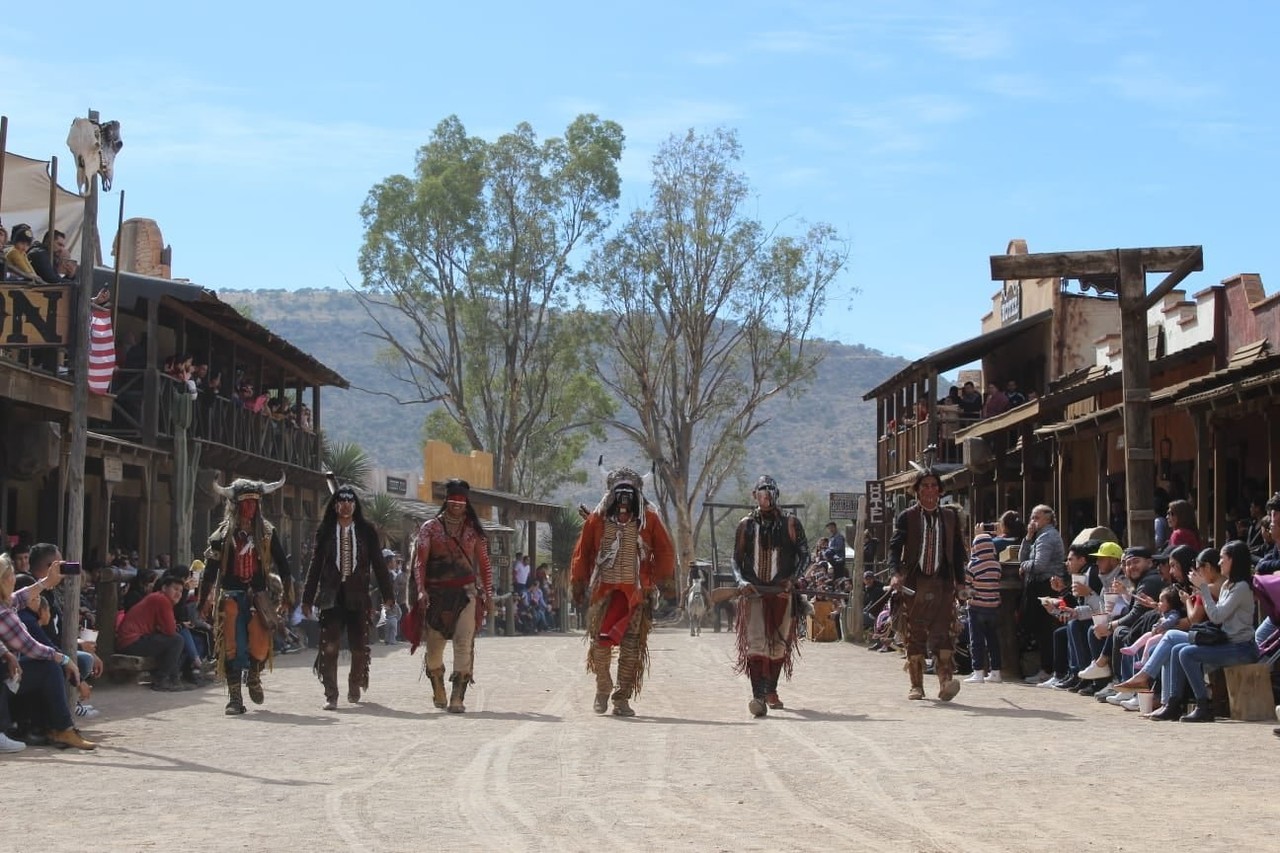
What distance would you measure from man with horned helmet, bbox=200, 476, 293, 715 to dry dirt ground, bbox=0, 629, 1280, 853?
1.35ft

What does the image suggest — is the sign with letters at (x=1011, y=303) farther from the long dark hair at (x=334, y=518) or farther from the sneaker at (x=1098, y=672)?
the long dark hair at (x=334, y=518)

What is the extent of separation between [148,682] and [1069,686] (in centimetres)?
838

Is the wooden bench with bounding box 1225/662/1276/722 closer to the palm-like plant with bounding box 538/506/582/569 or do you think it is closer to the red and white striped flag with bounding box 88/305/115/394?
the red and white striped flag with bounding box 88/305/115/394

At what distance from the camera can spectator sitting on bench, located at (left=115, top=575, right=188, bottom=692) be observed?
16.2 m

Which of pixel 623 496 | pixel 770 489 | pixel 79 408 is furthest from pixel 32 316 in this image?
pixel 770 489

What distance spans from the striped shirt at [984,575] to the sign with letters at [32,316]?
814cm

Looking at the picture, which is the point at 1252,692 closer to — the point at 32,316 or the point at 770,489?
the point at 770,489

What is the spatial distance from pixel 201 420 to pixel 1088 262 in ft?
48.0

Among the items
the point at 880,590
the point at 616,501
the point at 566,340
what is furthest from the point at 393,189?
the point at 616,501

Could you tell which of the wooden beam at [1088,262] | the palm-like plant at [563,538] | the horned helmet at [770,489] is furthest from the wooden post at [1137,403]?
the palm-like plant at [563,538]

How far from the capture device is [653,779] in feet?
29.5

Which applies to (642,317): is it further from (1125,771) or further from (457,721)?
(1125,771)

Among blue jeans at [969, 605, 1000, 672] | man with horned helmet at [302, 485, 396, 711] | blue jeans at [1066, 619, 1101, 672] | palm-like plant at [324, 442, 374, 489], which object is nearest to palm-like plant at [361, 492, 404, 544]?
palm-like plant at [324, 442, 374, 489]

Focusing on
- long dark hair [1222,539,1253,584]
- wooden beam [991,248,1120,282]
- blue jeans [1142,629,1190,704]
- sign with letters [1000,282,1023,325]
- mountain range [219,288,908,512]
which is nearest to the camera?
long dark hair [1222,539,1253,584]
